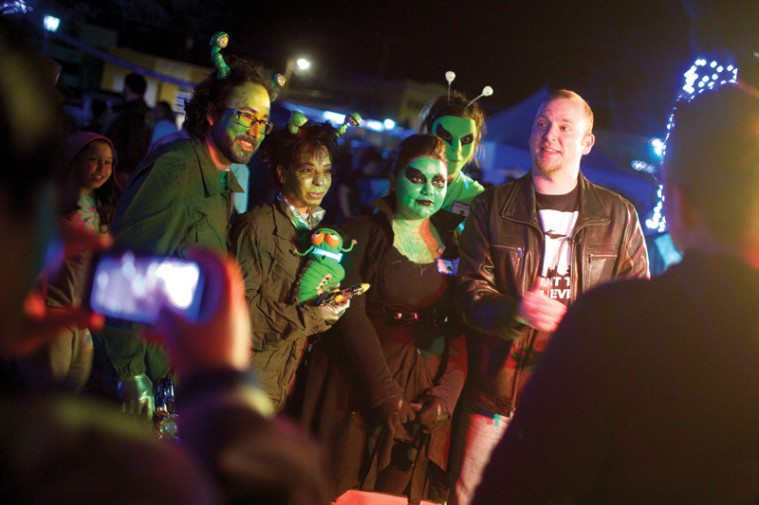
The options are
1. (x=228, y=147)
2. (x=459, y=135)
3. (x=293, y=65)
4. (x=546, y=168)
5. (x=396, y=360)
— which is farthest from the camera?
(x=293, y=65)

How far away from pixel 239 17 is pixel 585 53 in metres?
8.53

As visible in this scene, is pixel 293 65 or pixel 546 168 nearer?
pixel 546 168

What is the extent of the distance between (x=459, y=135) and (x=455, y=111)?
0.21 meters

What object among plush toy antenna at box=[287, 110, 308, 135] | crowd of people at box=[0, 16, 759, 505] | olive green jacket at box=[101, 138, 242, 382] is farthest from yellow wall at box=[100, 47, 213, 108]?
olive green jacket at box=[101, 138, 242, 382]

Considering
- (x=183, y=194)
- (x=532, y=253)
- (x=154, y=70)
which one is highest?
(x=154, y=70)

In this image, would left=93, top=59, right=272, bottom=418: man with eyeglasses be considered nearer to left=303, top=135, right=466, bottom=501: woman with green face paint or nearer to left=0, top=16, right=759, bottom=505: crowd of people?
left=0, top=16, right=759, bottom=505: crowd of people

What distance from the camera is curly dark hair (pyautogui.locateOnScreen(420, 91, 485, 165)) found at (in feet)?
17.0

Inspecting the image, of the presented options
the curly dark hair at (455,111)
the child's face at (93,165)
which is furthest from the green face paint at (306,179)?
the child's face at (93,165)

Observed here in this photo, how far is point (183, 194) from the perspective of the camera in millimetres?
3359

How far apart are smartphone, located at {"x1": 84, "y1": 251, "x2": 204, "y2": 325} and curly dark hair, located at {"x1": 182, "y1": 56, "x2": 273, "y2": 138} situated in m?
2.80

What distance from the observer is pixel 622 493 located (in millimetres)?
1532

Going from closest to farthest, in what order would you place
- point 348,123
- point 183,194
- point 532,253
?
point 183,194 < point 532,253 < point 348,123

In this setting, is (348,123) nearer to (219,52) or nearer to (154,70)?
(219,52)

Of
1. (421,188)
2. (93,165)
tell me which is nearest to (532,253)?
(421,188)
